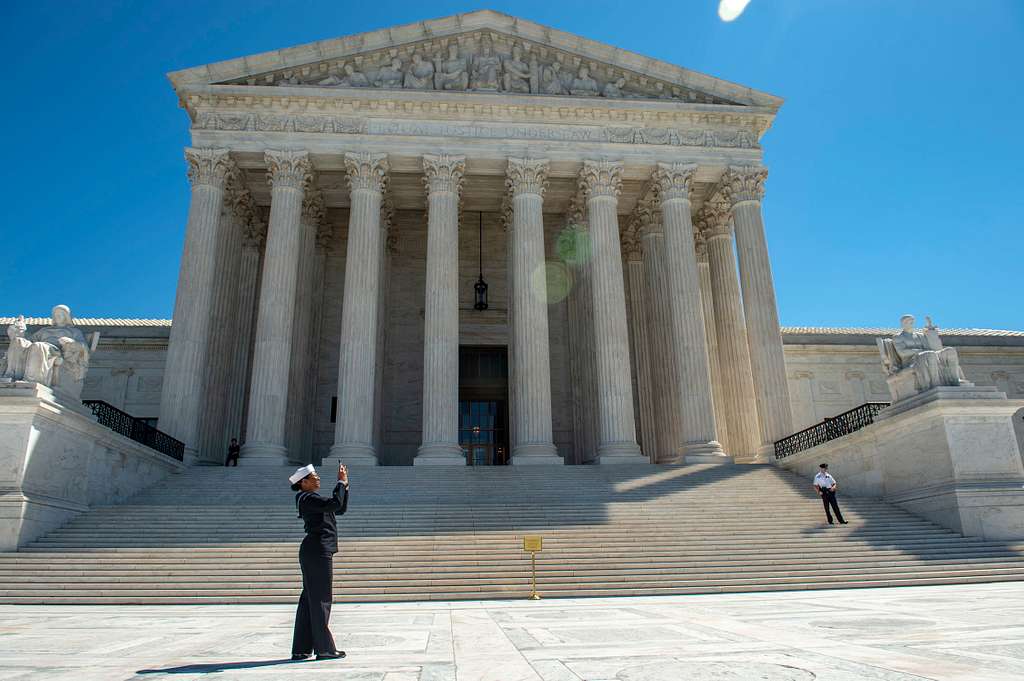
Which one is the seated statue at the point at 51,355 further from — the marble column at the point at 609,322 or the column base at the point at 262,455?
the marble column at the point at 609,322

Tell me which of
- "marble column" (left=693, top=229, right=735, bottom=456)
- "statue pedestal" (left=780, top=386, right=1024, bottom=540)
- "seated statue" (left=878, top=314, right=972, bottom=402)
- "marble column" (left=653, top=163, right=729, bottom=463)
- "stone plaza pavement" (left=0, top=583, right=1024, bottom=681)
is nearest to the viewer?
"stone plaza pavement" (left=0, top=583, right=1024, bottom=681)

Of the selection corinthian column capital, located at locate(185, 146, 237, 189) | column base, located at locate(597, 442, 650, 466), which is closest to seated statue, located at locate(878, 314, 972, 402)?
column base, located at locate(597, 442, 650, 466)

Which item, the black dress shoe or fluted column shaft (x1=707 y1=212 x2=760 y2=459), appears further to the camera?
fluted column shaft (x1=707 y1=212 x2=760 y2=459)

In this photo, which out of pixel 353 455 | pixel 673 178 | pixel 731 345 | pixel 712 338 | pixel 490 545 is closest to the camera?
pixel 490 545

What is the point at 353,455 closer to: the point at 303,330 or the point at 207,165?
the point at 303,330

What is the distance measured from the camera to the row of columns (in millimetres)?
23891

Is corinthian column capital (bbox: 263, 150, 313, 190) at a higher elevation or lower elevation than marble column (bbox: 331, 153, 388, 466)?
higher

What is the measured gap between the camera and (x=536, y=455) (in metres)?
23.5

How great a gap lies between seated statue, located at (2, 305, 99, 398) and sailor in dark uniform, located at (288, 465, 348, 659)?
13264 millimetres

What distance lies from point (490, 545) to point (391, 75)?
20.6 meters

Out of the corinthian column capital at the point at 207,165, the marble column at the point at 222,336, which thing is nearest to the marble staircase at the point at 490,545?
the marble column at the point at 222,336

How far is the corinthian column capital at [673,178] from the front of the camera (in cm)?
2747

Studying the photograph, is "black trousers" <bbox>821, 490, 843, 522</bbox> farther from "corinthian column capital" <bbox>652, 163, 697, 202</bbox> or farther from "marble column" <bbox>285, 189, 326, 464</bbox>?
"marble column" <bbox>285, 189, 326, 464</bbox>

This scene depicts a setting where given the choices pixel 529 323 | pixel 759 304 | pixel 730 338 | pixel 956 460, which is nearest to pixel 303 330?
pixel 529 323
